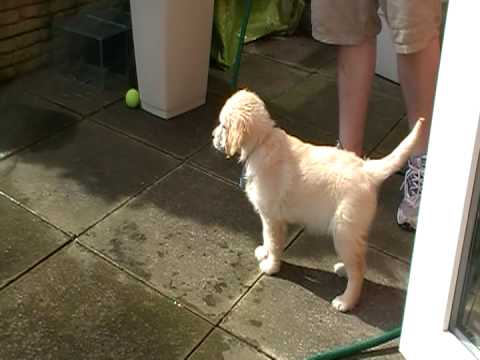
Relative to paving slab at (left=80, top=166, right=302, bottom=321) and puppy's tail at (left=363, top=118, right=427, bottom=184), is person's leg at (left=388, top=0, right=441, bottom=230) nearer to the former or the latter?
puppy's tail at (left=363, top=118, right=427, bottom=184)

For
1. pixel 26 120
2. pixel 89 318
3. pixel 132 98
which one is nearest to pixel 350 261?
pixel 89 318

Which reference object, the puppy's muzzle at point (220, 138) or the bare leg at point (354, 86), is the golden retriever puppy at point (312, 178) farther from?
the bare leg at point (354, 86)

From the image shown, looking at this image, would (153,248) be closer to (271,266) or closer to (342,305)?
(271,266)

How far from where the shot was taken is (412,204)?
223 centimetres

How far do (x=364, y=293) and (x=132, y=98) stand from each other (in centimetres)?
151

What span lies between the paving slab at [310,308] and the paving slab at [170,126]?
789 mm

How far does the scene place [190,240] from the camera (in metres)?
2.13

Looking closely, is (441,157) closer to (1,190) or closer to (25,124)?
(1,190)

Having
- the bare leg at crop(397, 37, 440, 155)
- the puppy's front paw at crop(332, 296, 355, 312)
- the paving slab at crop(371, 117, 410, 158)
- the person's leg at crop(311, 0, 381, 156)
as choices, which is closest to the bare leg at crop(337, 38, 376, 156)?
the person's leg at crop(311, 0, 381, 156)

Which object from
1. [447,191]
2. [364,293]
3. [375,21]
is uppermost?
[375,21]

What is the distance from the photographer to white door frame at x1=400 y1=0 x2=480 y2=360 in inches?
50.7

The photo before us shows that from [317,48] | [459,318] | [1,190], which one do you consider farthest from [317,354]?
[317,48]

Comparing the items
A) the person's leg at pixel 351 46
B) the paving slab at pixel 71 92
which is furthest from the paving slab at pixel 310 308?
the paving slab at pixel 71 92

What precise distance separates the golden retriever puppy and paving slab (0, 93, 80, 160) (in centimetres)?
116
